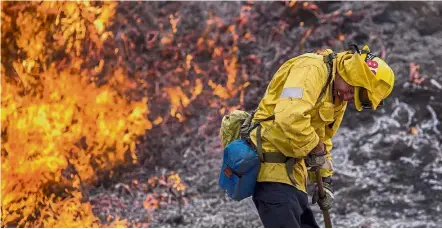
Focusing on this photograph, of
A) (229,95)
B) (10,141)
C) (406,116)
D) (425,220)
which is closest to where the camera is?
(425,220)

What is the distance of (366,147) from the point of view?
817 cm

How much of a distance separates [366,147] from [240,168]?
14.2 ft

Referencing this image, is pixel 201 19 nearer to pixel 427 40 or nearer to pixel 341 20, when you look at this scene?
pixel 341 20

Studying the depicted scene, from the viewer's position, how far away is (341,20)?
9484 millimetres

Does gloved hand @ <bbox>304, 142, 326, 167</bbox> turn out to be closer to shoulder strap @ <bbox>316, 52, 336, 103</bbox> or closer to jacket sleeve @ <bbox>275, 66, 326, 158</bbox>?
jacket sleeve @ <bbox>275, 66, 326, 158</bbox>

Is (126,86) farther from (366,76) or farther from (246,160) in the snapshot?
(366,76)

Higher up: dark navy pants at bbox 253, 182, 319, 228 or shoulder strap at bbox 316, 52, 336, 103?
shoulder strap at bbox 316, 52, 336, 103

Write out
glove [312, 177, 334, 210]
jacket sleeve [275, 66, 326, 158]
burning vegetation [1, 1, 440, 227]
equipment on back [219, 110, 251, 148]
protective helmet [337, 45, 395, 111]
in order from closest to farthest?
jacket sleeve [275, 66, 326, 158]
protective helmet [337, 45, 395, 111]
equipment on back [219, 110, 251, 148]
glove [312, 177, 334, 210]
burning vegetation [1, 1, 440, 227]

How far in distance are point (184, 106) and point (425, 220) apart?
353 cm

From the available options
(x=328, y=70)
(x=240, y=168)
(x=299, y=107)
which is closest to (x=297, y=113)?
(x=299, y=107)

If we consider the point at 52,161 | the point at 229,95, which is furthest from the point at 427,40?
the point at 52,161

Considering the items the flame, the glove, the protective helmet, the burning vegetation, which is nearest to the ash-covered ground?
the burning vegetation

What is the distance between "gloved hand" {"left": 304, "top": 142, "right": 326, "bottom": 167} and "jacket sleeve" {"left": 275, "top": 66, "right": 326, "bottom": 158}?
196mm

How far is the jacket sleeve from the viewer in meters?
3.91
